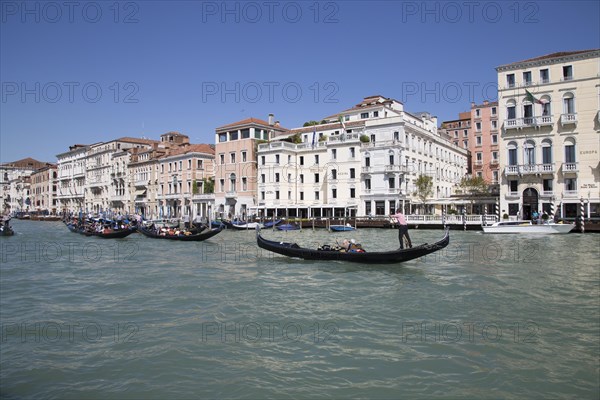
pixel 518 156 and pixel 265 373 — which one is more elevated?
pixel 518 156

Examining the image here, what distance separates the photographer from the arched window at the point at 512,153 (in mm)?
25953

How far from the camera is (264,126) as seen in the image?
35.7 meters

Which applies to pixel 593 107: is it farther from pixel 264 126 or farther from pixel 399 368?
pixel 399 368

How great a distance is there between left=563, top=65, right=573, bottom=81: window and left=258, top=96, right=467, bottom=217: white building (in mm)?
8895

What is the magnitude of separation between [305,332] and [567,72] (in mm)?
24622

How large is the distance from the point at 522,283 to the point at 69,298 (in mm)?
8670

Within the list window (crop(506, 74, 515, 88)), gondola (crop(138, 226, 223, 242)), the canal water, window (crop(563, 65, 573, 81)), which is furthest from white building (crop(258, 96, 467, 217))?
the canal water

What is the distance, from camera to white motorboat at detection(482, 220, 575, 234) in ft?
68.5

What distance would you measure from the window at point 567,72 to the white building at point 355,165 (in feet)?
29.2

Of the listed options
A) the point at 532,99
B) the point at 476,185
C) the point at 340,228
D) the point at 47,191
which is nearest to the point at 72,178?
the point at 47,191

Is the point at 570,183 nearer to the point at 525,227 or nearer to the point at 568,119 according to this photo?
the point at 568,119

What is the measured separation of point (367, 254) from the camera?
36.6 ft

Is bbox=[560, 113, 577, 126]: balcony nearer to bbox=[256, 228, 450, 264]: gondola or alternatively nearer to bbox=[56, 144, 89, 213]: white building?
bbox=[256, 228, 450, 264]: gondola

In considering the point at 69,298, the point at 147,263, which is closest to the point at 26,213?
the point at 147,263
